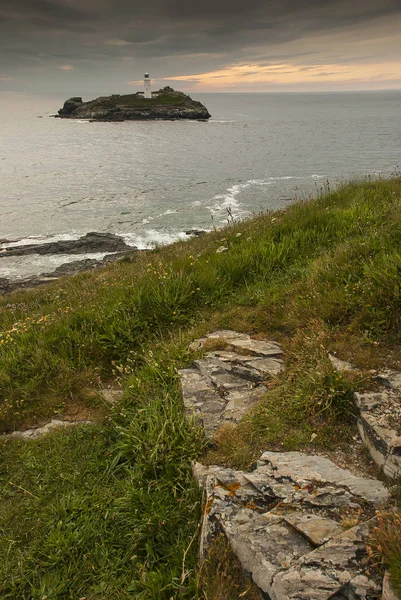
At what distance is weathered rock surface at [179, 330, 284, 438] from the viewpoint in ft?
15.7

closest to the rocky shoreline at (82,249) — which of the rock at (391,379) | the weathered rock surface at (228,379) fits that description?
the weathered rock surface at (228,379)

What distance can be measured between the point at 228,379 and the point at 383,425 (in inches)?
82.7

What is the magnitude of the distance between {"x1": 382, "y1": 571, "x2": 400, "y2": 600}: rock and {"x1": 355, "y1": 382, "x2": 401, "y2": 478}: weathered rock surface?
38.3 inches

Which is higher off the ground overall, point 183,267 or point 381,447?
point 183,267

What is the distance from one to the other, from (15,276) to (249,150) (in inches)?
2169

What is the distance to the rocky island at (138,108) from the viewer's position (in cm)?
14525

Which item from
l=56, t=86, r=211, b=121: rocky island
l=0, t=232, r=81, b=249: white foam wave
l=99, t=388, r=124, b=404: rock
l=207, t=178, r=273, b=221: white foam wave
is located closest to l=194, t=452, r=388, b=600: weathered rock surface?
l=99, t=388, r=124, b=404: rock

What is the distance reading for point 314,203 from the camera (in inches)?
514

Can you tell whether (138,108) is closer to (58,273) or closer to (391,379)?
(58,273)

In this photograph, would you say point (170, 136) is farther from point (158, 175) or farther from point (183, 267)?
point (183, 267)

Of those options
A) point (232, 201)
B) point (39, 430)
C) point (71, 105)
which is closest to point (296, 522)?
point (39, 430)

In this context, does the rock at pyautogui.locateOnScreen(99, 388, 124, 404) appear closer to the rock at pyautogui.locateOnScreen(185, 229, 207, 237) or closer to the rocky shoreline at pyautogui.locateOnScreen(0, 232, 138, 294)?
the rocky shoreline at pyautogui.locateOnScreen(0, 232, 138, 294)

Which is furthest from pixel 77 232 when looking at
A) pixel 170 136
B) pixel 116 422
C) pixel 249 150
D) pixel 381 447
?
pixel 170 136

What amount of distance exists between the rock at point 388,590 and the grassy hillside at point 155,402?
10 cm
